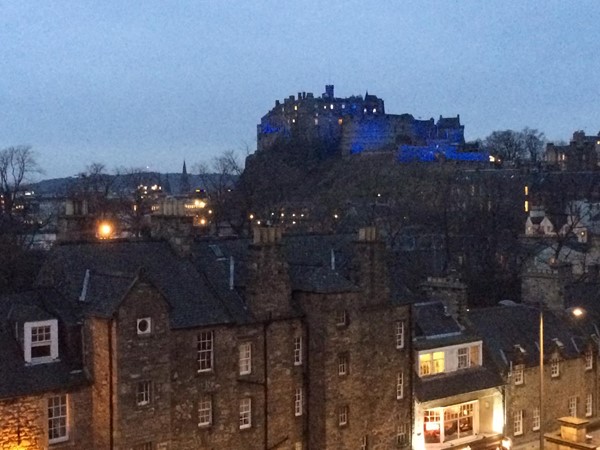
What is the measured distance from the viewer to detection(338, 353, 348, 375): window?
106 feet

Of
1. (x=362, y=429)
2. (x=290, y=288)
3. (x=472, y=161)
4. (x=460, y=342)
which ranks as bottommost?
(x=362, y=429)

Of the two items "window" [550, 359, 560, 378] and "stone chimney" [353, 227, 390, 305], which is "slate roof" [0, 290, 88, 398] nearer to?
"stone chimney" [353, 227, 390, 305]

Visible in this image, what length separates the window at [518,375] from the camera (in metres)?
38.7

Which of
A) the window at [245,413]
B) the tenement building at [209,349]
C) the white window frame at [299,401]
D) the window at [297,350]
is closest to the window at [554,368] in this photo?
the tenement building at [209,349]

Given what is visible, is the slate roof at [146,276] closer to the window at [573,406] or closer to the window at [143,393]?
the window at [143,393]

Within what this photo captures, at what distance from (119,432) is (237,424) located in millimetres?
5122

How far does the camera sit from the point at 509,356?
38.8 m

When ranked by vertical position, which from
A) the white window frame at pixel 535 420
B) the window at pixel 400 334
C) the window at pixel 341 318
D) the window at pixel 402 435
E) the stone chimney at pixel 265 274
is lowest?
the white window frame at pixel 535 420

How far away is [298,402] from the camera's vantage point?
105 ft

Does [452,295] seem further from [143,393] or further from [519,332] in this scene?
[143,393]

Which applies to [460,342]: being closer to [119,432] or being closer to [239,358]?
[239,358]

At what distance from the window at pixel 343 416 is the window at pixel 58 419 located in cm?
1094

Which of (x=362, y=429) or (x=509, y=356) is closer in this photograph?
(x=362, y=429)

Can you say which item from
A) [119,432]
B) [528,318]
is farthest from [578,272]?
[119,432]
